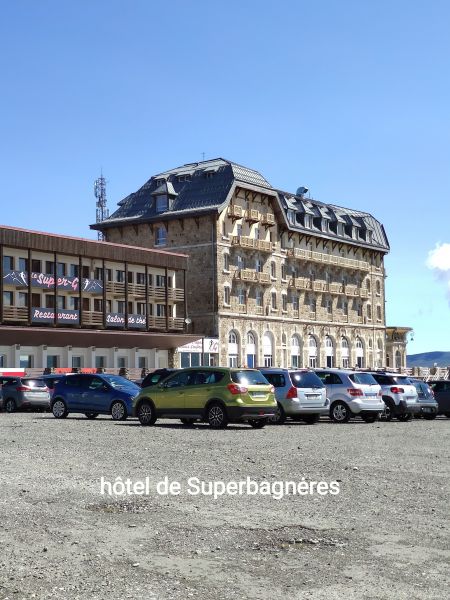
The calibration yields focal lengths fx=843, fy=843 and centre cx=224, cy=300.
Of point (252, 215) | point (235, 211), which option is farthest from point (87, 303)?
point (252, 215)

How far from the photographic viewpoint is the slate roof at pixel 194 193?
228 ft

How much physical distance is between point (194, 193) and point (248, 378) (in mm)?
51289

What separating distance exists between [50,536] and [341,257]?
261 ft

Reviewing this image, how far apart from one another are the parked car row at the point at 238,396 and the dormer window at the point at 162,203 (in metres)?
40.6

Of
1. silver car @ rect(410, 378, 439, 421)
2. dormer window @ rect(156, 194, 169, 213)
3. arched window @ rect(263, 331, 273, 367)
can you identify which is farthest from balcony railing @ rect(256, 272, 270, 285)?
silver car @ rect(410, 378, 439, 421)

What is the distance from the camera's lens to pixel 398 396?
27.5 metres

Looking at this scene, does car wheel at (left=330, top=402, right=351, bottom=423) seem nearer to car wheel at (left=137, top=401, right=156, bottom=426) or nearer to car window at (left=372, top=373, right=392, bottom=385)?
car window at (left=372, top=373, right=392, bottom=385)

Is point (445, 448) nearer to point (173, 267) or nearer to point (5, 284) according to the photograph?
point (5, 284)

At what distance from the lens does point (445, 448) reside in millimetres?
16953

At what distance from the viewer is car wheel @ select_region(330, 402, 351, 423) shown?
83.8 ft

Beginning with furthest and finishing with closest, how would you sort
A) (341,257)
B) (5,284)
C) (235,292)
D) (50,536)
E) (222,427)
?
(341,257) → (235,292) → (5,284) → (222,427) → (50,536)

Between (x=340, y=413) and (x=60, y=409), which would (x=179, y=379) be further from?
(x=60, y=409)

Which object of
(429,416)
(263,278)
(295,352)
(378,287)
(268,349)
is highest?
(378,287)

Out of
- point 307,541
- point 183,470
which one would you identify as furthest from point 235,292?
point 307,541
